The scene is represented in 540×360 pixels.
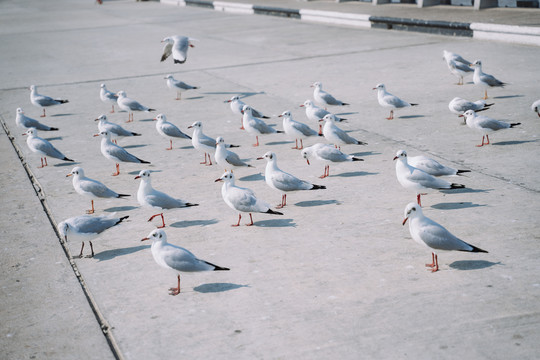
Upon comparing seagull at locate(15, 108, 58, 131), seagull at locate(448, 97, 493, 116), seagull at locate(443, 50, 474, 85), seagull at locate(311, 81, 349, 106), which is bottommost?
seagull at locate(15, 108, 58, 131)

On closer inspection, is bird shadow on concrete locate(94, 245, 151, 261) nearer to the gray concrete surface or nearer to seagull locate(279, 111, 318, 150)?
the gray concrete surface

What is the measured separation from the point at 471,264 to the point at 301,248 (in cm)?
182

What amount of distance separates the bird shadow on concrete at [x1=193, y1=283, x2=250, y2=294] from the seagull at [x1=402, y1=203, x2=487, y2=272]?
1.87 metres

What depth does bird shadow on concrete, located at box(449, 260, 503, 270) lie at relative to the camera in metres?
6.65

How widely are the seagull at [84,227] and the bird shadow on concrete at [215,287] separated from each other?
164cm

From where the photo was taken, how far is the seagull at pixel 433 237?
6.65 meters

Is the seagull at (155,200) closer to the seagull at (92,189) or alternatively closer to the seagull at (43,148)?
the seagull at (92,189)

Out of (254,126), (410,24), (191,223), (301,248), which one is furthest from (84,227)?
(410,24)

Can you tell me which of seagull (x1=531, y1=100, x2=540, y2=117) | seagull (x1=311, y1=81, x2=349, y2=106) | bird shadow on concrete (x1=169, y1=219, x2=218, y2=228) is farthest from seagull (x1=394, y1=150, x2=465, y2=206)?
seagull (x1=311, y1=81, x2=349, y2=106)

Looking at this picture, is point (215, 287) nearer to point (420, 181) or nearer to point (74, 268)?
point (74, 268)

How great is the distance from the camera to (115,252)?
25.4 ft

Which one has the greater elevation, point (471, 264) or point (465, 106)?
point (465, 106)

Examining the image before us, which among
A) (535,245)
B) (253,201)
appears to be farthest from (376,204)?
(535,245)

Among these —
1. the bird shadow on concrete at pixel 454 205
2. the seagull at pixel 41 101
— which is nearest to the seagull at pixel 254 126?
the bird shadow on concrete at pixel 454 205
